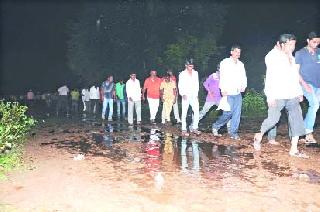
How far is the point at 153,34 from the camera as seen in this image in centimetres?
2969

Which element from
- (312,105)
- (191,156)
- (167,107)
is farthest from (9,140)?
(167,107)

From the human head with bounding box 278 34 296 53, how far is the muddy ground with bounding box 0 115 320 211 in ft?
6.12

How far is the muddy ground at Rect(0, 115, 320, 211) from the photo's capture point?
4.48 meters

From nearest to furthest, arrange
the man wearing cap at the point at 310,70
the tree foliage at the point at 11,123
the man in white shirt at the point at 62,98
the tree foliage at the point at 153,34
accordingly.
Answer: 1. the tree foliage at the point at 11,123
2. the man wearing cap at the point at 310,70
3. the man in white shirt at the point at 62,98
4. the tree foliage at the point at 153,34

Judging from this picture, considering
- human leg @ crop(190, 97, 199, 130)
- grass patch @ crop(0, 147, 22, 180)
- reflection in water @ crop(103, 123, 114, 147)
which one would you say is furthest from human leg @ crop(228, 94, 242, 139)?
grass patch @ crop(0, 147, 22, 180)

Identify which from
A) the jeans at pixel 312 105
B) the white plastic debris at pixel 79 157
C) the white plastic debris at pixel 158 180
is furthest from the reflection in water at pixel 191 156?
the jeans at pixel 312 105

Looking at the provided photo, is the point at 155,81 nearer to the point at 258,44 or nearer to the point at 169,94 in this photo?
the point at 169,94

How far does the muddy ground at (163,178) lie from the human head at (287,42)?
6.12ft

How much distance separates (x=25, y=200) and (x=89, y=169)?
1.56 m

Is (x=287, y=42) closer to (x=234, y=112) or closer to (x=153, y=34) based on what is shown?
(x=234, y=112)

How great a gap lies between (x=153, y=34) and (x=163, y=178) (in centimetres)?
2492

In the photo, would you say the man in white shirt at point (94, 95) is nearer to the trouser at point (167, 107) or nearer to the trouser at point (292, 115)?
the trouser at point (167, 107)

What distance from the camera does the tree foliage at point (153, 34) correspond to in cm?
2959

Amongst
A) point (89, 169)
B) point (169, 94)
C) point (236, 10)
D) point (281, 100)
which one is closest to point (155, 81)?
point (169, 94)
